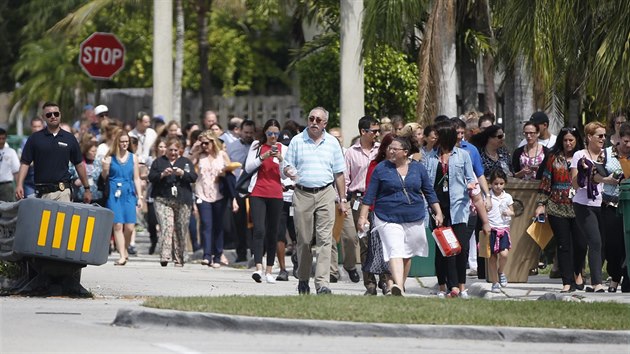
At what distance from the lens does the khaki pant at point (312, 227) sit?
15383 mm

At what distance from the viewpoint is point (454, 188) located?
15.6 meters

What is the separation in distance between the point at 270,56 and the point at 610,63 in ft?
113

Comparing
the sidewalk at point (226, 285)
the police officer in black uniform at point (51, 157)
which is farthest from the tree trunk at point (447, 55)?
the police officer in black uniform at point (51, 157)

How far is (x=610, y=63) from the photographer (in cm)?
1598

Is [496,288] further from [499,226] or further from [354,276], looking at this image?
[354,276]

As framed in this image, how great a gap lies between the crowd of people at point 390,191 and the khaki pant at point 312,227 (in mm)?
13

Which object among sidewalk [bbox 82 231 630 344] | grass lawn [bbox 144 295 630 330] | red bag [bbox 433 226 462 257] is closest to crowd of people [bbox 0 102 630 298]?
red bag [bbox 433 226 462 257]

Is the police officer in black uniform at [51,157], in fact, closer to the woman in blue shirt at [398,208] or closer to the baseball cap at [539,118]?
the woman in blue shirt at [398,208]

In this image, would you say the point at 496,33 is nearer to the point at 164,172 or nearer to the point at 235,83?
the point at 164,172

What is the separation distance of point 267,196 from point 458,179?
329 centimetres

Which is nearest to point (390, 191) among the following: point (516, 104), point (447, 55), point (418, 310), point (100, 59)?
point (418, 310)

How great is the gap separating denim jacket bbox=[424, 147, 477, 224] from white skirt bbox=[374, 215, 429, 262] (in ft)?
2.24

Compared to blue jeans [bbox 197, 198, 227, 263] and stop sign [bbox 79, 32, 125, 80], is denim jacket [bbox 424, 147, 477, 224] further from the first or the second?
stop sign [bbox 79, 32, 125, 80]

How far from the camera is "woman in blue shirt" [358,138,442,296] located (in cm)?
1493
